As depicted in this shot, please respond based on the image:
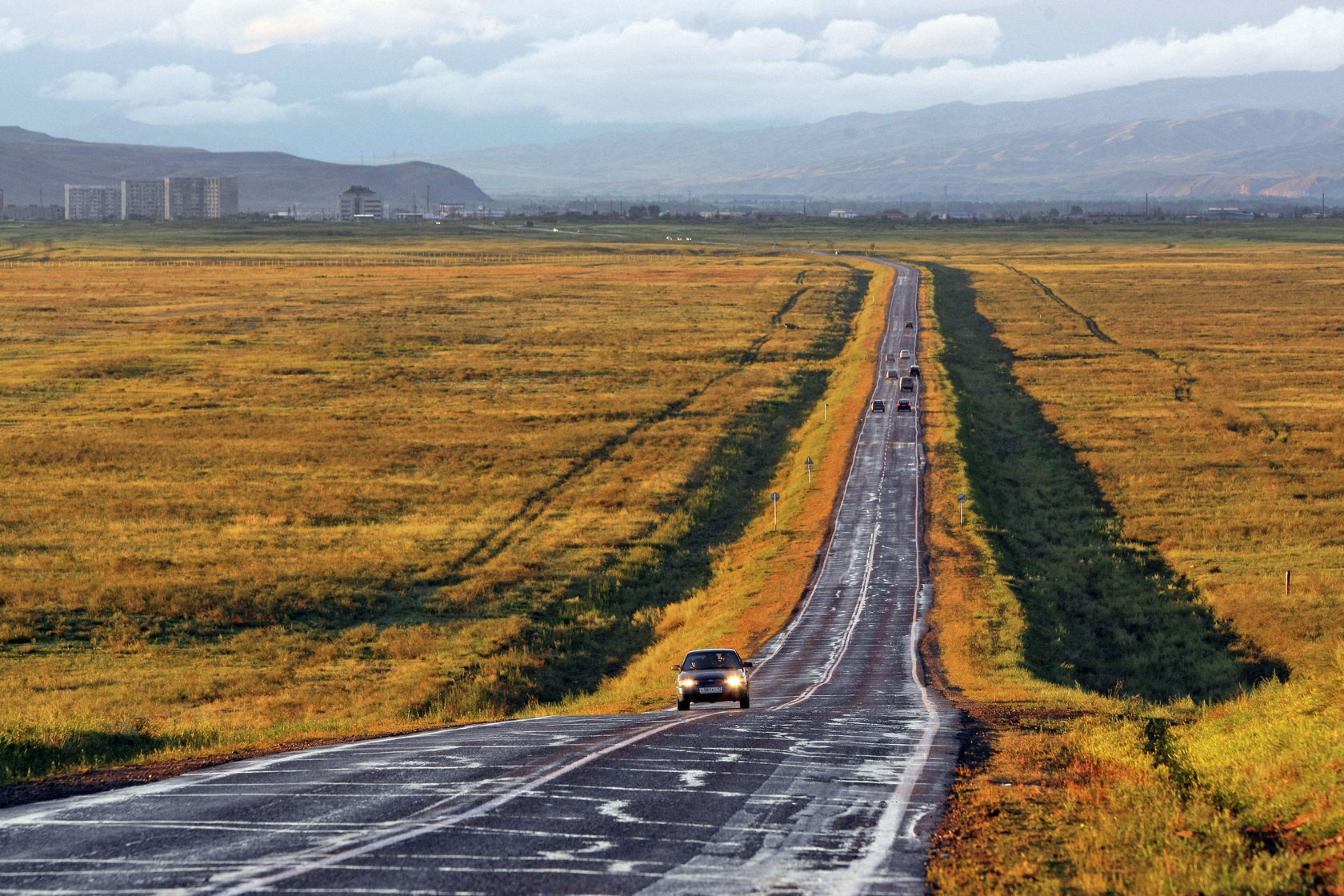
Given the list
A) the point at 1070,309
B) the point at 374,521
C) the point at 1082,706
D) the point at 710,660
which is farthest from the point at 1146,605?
the point at 1070,309

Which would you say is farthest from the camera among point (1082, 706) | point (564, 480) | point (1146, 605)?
point (564, 480)

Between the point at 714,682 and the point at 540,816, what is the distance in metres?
12.4


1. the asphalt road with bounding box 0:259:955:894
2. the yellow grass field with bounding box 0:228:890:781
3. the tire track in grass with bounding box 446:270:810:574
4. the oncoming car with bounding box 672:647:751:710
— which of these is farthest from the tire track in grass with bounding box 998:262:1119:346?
the asphalt road with bounding box 0:259:955:894

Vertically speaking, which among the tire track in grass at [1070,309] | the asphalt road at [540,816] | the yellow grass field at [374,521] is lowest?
the yellow grass field at [374,521]

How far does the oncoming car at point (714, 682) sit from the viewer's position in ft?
87.2

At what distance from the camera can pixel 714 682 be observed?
26672 millimetres

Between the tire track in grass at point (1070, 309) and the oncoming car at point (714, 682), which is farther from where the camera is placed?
the tire track in grass at point (1070, 309)

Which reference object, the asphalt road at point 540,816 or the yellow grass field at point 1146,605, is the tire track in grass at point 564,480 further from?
the asphalt road at point 540,816

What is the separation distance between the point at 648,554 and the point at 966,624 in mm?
14399

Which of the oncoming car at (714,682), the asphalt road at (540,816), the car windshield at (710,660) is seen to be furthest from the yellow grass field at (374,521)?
the asphalt road at (540,816)

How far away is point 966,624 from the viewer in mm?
37531

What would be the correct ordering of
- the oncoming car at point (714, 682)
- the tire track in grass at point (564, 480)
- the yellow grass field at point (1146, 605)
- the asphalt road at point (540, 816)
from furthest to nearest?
the tire track in grass at point (564, 480), the oncoming car at point (714, 682), the yellow grass field at point (1146, 605), the asphalt road at point (540, 816)

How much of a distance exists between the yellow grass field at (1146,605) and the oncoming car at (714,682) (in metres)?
4.88

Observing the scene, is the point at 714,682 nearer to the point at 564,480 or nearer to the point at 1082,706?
the point at 1082,706
